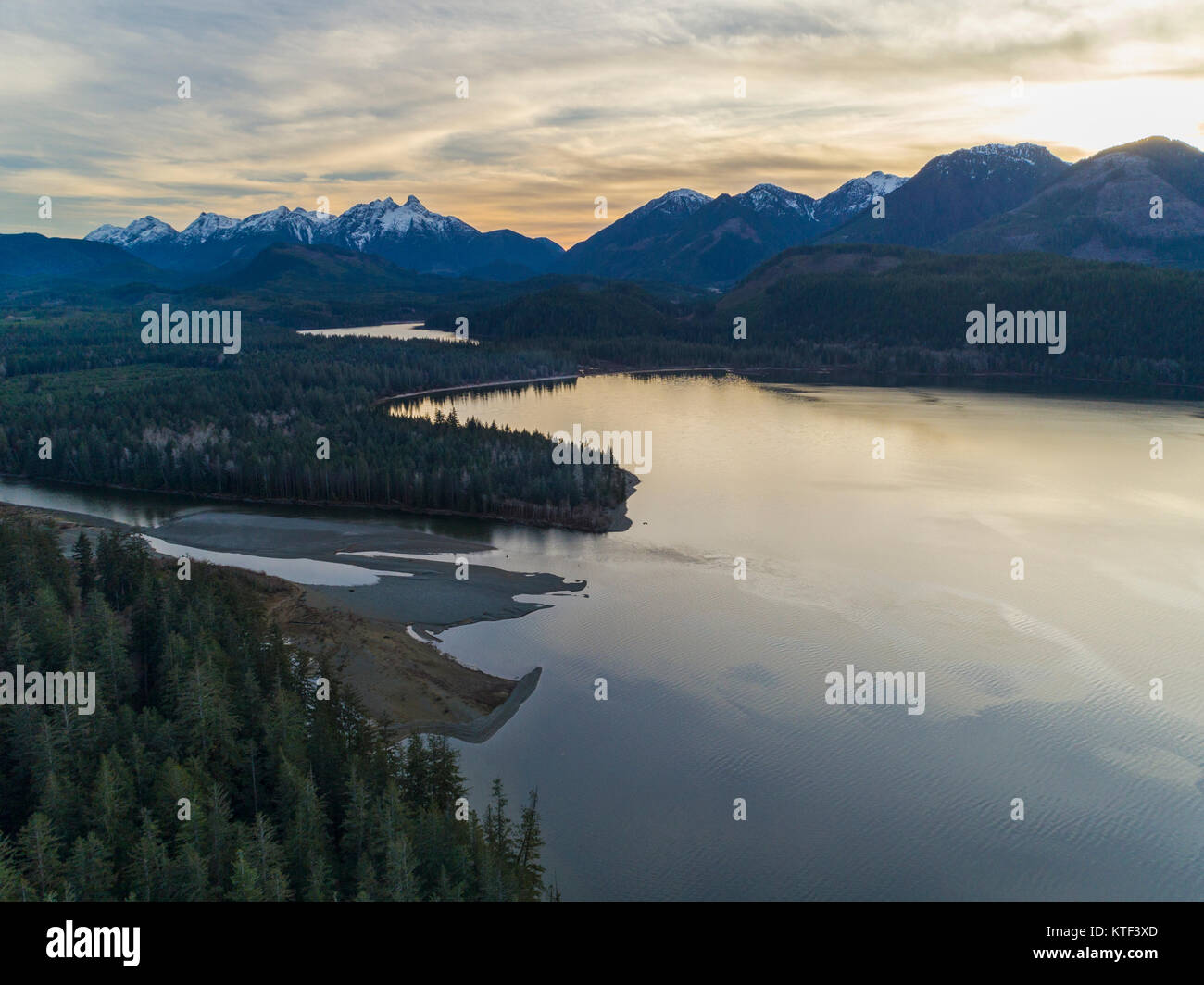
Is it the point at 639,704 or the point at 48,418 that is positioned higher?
the point at 48,418

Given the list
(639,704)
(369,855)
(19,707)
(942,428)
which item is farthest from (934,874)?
(942,428)

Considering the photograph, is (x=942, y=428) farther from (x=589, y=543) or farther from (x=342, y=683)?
(x=342, y=683)

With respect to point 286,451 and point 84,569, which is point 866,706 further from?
point 286,451

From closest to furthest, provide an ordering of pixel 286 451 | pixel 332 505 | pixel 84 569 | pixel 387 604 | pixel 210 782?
pixel 210 782 < pixel 84 569 < pixel 387 604 < pixel 332 505 < pixel 286 451

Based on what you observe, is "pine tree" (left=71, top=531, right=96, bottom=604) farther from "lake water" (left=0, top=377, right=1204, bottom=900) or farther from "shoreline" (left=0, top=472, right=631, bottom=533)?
"shoreline" (left=0, top=472, right=631, bottom=533)

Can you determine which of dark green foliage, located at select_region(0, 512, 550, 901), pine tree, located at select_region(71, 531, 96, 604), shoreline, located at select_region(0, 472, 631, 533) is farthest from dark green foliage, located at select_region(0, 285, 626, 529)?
dark green foliage, located at select_region(0, 512, 550, 901)

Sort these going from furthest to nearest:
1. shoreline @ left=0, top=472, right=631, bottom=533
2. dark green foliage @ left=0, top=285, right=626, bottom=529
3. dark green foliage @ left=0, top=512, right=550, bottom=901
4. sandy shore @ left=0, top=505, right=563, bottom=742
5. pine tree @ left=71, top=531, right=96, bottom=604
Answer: dark green foliage @ left=0, top=285, right=626, bottom=529 < shoreline @ left=0, top=472, right=631, bottom=533 < pine tree @ left=71, top=531, right=96, bottom=604 < sandy shore @ left=0, top=505, right=563, bottom=742 < dark green foliage @ left=0, top=512, right=550, bottom=901

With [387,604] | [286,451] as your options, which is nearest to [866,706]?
[387,604]
